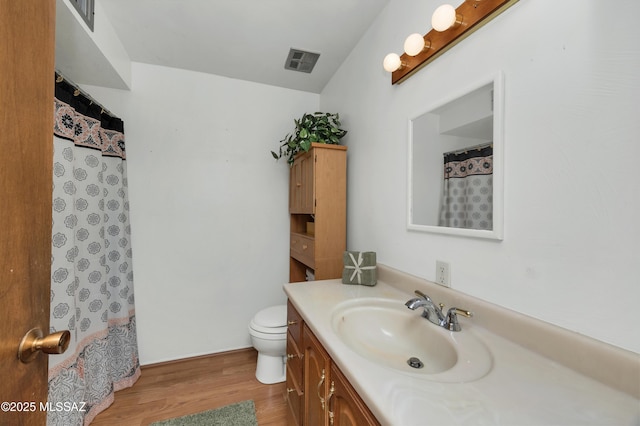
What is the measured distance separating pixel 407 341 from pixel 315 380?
0.39 m

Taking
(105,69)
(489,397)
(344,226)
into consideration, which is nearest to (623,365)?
(489,397)

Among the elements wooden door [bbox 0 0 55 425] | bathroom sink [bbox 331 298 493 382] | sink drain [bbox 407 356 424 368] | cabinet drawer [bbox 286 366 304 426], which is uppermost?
wooden door [bbox 0 0 55 425]

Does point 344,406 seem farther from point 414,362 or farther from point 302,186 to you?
point 302,186

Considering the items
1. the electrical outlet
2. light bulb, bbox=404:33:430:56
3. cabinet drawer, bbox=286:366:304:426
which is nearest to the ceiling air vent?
light bulb, bbox=404:33:430:56

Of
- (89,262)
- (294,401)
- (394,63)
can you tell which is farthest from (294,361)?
(394,63)

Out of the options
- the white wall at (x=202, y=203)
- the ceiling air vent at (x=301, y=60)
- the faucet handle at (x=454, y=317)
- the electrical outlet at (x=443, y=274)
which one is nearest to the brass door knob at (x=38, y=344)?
the faucet handle at (x=454, y=317)

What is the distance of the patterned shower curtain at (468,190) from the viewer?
89cm

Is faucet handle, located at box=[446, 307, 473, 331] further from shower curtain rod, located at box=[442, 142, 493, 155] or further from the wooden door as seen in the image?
the wooden door

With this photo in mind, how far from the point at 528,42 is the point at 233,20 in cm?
157

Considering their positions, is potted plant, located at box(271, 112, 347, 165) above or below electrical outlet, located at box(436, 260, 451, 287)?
above

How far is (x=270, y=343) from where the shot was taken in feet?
5.58

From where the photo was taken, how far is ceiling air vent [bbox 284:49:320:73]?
1.86 metres

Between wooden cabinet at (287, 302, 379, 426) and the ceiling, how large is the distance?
171 cm

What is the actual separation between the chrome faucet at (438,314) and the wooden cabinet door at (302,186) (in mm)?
978
